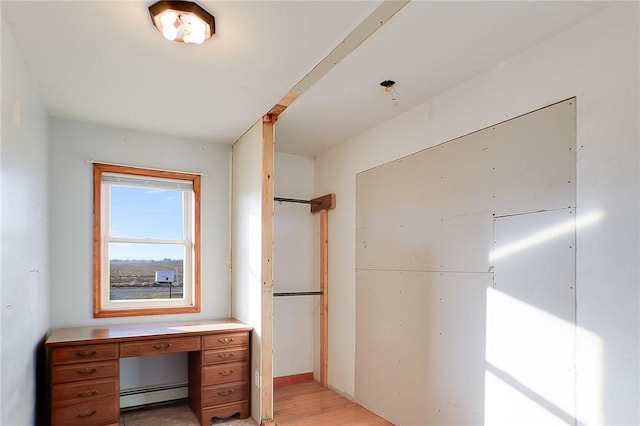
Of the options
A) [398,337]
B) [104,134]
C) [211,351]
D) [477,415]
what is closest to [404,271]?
[398,337]

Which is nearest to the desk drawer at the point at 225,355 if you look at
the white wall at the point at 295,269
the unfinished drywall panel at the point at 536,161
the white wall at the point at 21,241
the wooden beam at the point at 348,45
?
the white wall at the point at 295,269

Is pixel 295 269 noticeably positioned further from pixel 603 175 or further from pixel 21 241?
pixel 603 175

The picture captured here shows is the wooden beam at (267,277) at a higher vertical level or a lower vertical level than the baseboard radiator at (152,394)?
higher

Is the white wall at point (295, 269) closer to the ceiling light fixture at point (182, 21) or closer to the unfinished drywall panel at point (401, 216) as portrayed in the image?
the unfinished drywall panel at point (401, 216)

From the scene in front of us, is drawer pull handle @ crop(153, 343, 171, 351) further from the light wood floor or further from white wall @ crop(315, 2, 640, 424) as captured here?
white wall @ crop(315, 2, 640, 424)

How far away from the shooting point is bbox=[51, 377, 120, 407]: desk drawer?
8.73 feet

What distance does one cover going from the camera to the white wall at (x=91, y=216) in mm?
3221

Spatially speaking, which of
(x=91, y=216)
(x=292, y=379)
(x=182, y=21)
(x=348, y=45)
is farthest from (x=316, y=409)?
(x=182, y=21)

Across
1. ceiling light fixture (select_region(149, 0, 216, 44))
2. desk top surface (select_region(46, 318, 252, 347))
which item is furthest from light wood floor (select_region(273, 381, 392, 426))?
ceiling light fixture (select_region(149, 0, 216, 44))

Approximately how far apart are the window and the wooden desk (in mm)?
290

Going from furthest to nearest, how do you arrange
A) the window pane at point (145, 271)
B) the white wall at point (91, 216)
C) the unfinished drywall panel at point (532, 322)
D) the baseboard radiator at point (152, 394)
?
the window pane at point (145, 271) < the baseboard radiator at point (152, 394) < the white wall at point (91, 216) < the unfinished drywall panel at point (532, 322)

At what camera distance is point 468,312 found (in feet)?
8.25

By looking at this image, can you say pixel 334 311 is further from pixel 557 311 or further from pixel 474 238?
pixel 557 311

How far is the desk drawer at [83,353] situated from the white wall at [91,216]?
59 cm
